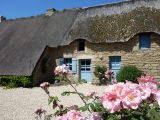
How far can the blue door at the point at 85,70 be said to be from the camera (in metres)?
21.3

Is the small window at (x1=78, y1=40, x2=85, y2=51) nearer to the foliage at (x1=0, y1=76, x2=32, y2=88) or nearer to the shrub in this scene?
the shrub

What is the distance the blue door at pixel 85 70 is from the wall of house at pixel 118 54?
0.35 m

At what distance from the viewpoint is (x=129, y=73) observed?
60.5ft

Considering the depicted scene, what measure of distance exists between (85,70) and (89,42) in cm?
197

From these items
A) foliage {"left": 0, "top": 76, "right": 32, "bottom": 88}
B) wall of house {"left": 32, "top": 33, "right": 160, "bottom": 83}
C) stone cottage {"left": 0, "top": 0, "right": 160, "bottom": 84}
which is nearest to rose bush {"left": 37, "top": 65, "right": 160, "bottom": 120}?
wall of house {"left": 32, "top": 33, "right": 160, "bottom": 83}

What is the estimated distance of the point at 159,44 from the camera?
18.7 m

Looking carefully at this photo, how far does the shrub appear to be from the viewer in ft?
60.2

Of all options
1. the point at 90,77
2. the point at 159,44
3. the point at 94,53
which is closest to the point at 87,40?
the point at 94,53

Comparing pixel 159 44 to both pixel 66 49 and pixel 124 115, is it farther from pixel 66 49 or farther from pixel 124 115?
pixel 124 115

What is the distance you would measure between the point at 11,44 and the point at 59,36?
4370 millimetres

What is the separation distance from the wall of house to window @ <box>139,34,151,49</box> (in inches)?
8.3

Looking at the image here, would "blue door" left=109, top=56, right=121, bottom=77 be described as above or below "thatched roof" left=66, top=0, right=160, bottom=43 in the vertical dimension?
below

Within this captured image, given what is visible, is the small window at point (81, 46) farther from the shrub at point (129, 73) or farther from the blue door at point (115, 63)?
the shrub at point (129, 73)

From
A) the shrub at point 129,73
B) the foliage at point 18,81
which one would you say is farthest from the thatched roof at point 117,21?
the foliage at point 18,81
